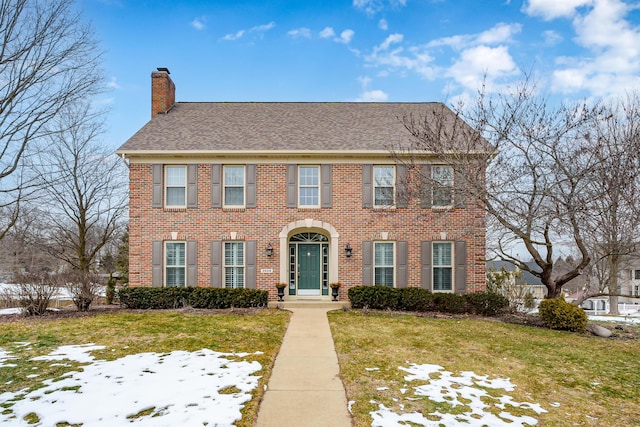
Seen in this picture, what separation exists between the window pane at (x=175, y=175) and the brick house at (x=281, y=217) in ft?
0.12

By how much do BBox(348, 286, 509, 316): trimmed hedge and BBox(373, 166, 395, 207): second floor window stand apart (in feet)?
10.4

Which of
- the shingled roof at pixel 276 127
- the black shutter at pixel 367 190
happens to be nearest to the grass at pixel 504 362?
the black shutter at pixel 367 190

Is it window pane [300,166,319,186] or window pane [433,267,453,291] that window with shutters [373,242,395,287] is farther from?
window pane [300,166,319,186]

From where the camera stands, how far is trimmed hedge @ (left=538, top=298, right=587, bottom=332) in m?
10.3

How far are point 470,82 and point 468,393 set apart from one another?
8.40 metres

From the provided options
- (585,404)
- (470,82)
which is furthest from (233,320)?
(470,82)

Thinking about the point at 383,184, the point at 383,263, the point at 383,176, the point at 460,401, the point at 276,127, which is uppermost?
the point at 276,127

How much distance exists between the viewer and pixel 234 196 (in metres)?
14.3

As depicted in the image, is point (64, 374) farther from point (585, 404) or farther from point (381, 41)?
point (381, 41)

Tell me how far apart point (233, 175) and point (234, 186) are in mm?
400

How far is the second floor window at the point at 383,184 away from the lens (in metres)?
14.3

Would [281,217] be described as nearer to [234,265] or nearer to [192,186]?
[234,265]

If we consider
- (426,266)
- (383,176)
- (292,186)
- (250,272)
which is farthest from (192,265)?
(426,266)

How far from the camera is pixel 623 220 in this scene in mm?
9461
